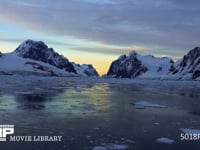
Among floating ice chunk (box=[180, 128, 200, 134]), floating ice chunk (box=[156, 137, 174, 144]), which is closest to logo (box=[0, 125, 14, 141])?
floating ice chunk (box=[156, 137, 174, 144])

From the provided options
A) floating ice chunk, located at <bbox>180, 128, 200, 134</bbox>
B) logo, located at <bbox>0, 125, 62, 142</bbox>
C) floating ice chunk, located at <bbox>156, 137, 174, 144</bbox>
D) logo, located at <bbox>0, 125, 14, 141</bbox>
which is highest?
logo, located at <bbox>0, 125, 14, 141</bbox>

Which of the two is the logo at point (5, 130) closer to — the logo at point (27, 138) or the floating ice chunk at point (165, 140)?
the logo at point (27, 138)

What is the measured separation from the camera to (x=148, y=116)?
58.3 feet

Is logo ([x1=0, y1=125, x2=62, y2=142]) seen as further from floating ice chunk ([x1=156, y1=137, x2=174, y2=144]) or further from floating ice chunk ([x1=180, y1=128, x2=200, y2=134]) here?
floating ice chunk ([x1=180, y1=128, x2=200, y2=134])

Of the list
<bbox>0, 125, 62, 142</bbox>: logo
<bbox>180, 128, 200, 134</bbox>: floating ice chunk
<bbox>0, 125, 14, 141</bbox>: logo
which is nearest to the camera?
<bbox>0, 125, 62, 142</bbox>: logo

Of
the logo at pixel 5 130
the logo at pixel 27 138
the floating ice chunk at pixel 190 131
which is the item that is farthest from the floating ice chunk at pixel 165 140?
the logo at pixel 5 130

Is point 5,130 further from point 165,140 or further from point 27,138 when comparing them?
point 165,140

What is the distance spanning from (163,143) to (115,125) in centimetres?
339

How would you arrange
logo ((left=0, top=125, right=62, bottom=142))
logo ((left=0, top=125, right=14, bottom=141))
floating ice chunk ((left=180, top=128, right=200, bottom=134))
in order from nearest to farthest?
logo ((left=0, top=125, right=62, bottom=142))
logo ((left=0, top=125, right=14, bottom=141))
floating ice chunk ((left=180, top=128, right=200, bottom=134))

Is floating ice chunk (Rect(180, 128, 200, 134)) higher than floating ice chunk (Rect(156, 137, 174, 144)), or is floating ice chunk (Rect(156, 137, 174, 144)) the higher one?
floating ice chunk (Rect(180, 128, 200, 134))

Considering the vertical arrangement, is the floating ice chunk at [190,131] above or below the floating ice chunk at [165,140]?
above

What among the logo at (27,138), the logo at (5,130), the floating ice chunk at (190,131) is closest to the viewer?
the logo at (27,138)

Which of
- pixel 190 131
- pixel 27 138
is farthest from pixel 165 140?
pixel 27 138

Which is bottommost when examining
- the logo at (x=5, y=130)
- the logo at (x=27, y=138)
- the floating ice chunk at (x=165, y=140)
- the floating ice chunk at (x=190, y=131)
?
the floating ice chunk at (x=165, y=140)
